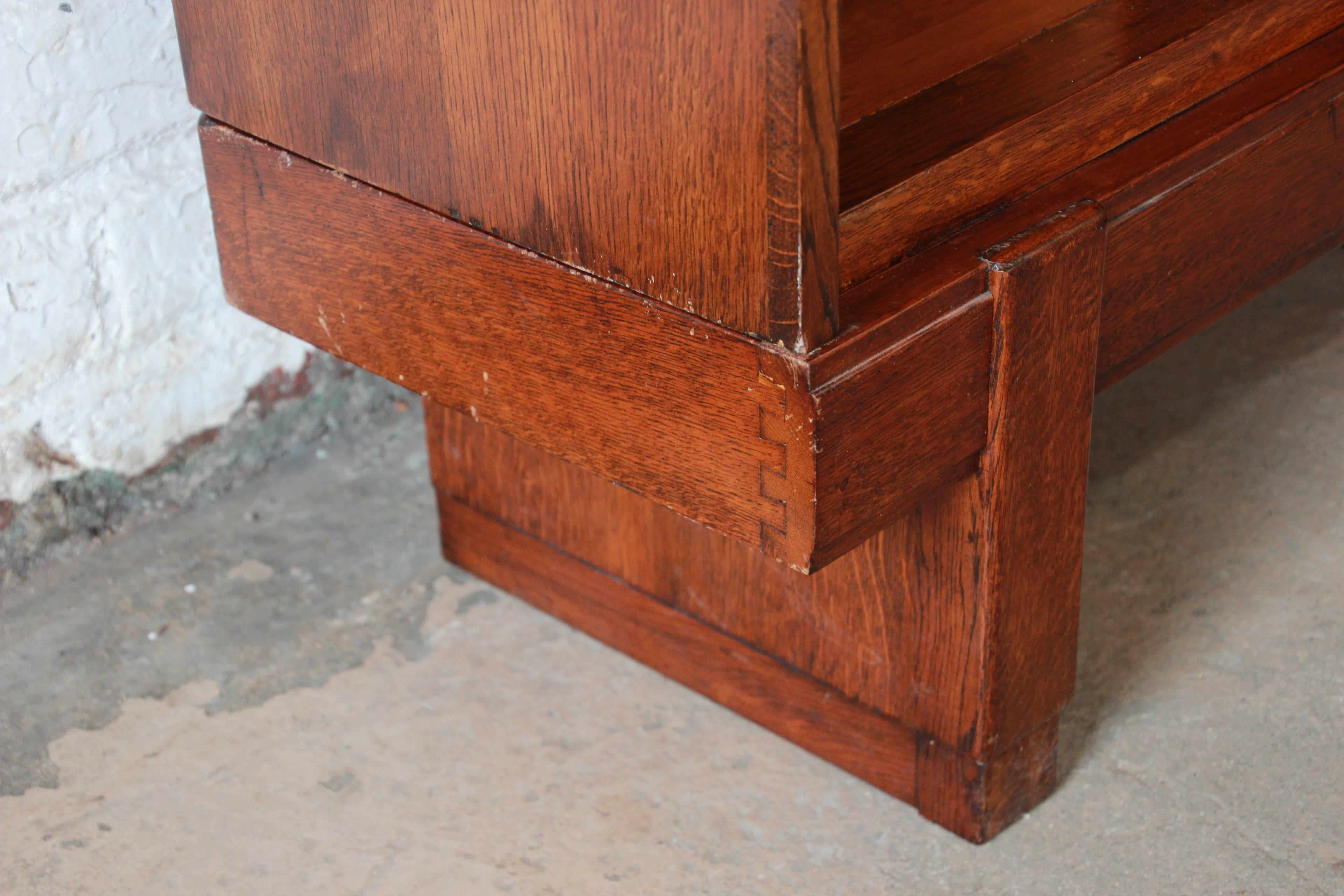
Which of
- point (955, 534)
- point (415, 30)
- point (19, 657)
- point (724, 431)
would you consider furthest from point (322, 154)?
point (19, 657)

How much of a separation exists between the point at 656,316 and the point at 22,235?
42.9 inches

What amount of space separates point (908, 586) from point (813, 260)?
0.53m

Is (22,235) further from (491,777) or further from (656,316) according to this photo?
(656,316)

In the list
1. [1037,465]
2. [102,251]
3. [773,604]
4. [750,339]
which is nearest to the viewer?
[750,339]

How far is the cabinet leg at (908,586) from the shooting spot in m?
1.48

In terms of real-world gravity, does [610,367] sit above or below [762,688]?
above

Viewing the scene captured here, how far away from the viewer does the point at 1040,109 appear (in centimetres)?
147

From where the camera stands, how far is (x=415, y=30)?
4.60 ft

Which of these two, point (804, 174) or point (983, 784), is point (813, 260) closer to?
point (804, 174)

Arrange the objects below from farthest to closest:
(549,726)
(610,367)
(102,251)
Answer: (102,251), (549,726), (610,367)

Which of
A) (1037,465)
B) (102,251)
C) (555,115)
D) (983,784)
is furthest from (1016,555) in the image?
(102,251)

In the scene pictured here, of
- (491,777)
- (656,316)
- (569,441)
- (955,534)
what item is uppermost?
(656,316)

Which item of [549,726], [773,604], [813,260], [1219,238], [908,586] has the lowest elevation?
[549,726]

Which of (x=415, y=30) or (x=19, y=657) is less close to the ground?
(x=415, y=30)
